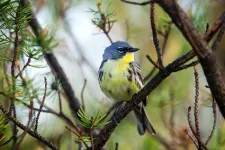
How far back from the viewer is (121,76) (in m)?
2.37

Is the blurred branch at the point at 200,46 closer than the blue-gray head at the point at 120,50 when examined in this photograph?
Yes

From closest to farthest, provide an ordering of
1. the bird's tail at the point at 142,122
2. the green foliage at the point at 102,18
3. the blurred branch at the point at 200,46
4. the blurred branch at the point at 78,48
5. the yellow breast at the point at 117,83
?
the blurred branch at the point at 200,46 → the green foliage at the point at 102,18 → the yellow breast at the point at 117,83 → the bird's tail at the point at 142,122 → the blurred branch at the point at 78,48

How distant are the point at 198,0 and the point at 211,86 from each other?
1.42 meters

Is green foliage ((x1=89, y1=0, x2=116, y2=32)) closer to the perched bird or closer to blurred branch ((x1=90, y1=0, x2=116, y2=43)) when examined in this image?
blurred branch ((x1=90, y1=0, x2=116, y2=43))

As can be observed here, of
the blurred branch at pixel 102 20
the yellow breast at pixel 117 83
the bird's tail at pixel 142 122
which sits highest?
the blurred branch at pixel 102 20

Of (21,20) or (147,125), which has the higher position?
(21,20)

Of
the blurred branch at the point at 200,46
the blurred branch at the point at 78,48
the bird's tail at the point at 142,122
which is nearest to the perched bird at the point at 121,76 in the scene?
the bird's tail at the point at 142,122

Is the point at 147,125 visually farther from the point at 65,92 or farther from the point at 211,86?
the point at 211,86

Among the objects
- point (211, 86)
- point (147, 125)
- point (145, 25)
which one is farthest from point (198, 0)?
point (211, 86)

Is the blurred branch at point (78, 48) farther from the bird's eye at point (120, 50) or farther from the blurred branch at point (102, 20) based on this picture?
the blurred branch at point (102, 20)

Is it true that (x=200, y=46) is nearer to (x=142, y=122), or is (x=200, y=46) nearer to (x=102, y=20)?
(x=102, y=20)

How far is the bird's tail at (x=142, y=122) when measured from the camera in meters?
2.52

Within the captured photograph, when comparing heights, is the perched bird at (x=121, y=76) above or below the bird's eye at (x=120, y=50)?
below

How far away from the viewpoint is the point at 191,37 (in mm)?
1020
